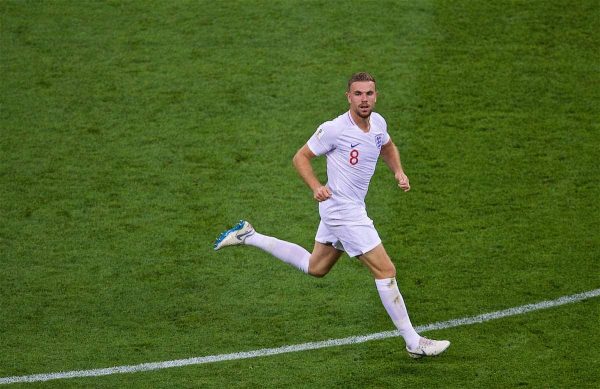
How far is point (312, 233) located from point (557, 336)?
2893mm

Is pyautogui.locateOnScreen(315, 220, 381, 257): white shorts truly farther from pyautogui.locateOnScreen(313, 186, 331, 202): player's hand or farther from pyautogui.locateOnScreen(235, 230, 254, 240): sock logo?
pyautogui.locateOnScreen(235, 230, 254, 240): sock logo

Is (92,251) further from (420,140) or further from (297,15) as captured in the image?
(297,15)

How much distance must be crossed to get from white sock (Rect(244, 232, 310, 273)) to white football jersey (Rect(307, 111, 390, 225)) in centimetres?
65

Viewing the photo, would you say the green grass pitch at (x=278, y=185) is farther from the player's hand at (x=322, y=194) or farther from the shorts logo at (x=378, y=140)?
the shorts logo at (x=378, y=140)

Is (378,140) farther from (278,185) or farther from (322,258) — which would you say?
(278,185)

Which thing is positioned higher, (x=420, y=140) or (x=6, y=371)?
(x=420, y=140)

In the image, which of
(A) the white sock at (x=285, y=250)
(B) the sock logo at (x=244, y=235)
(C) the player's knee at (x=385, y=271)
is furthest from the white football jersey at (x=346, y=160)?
(B) the sock logo at (x=244, y=235)

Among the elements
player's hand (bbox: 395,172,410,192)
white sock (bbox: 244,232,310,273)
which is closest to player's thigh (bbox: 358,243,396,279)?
player's hand (bbox: 395,172,410,192)

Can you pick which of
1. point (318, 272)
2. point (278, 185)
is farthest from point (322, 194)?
point (278, 185)

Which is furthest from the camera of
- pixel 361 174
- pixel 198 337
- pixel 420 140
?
pixel 420 140

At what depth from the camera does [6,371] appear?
939 cm

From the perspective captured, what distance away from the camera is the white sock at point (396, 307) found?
912 cm

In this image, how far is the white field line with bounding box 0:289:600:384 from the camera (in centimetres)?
934

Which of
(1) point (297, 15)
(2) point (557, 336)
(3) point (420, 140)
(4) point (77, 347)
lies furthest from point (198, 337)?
(1) point (297, 15)
